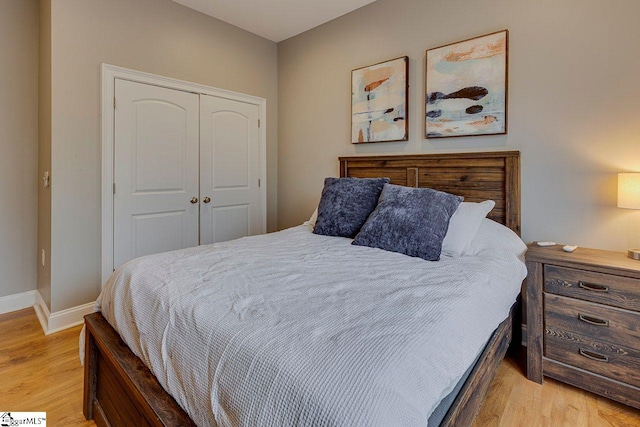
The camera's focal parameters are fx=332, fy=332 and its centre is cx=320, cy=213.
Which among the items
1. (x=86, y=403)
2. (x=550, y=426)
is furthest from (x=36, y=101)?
(x=550, y=426)

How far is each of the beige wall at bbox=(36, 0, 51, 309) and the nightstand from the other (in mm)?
3355

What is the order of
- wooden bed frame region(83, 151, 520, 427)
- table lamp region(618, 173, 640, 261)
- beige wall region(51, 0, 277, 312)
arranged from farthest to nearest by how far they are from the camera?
1. beige wall region(51, 0, 277, 312)
2. table lamp region(618, 173, 640, 261)
3. wooden bed frame region(83, 151, 520, 427)

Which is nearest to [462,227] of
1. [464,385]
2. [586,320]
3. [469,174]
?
[469,174]

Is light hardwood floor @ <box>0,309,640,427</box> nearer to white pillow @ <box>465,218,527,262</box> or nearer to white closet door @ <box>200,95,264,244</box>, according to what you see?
white pillow @ <box>465,218,527,262</box>

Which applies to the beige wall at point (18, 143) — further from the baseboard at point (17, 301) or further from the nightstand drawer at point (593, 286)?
the nightstand drawer at point (593, 286)

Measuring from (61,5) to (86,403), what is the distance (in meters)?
2.65

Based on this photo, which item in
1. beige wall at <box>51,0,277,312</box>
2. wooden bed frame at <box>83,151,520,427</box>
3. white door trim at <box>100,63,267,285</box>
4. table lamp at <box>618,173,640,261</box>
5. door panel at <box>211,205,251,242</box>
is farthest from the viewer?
door panel at <box>211,205,251,242</box>

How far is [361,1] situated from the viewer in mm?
2932

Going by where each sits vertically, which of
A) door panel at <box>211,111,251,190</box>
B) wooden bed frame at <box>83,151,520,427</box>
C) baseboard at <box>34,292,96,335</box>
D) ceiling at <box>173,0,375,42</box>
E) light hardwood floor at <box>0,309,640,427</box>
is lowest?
light hardwood floor at <box>0,309,640,427</box>

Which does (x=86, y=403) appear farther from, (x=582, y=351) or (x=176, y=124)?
(x=582, y=351)

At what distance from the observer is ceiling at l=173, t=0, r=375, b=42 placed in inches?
117

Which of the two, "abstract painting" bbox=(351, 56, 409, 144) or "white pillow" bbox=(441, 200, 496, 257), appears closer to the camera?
"white pillow" bbox=(441, 200, 496, 257)

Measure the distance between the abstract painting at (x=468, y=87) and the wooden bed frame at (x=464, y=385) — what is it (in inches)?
8.8

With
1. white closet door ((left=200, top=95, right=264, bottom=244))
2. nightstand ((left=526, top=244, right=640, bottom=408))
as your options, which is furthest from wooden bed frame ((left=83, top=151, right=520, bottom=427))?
white closet door ((left=200, top=95, right=264, bottom=244))
